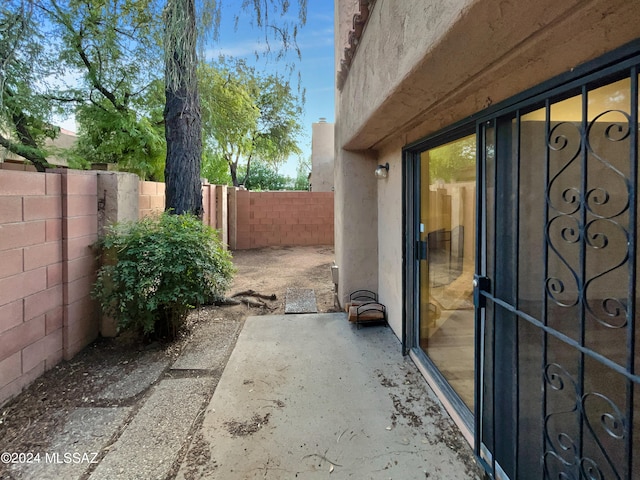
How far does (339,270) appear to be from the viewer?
17.6ft

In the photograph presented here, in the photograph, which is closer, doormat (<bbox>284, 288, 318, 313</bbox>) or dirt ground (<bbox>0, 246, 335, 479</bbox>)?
dirt ground (<bbox>0, 246, 335, 479</bbox>)

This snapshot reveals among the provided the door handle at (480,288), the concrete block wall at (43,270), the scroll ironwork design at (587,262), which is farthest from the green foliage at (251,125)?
the scroll ironwork design at (587,262)

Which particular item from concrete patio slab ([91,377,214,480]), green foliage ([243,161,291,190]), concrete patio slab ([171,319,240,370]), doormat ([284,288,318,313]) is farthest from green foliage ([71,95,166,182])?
green foliage ([243,161,291,190])

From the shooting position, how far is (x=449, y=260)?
2912mm

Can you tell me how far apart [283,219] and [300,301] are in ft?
21.6

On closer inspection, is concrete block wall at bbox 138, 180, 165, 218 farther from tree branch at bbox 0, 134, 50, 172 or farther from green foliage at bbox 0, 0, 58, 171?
tree branch at bbox 0, 134, 50, 172

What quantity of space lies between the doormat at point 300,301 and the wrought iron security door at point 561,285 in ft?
11.1

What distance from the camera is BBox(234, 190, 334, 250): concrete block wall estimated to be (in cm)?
1187

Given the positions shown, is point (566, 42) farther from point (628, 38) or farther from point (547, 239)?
point (547, 239)

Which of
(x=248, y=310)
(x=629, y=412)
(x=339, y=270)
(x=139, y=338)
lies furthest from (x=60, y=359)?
(x=629, y=412)

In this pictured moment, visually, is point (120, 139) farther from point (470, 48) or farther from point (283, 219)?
point (470, 48)

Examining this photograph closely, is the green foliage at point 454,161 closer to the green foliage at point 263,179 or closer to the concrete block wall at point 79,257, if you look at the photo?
the concrete block wall at point 79,257

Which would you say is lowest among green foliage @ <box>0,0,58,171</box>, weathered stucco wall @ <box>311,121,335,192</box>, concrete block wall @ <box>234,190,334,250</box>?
concrete block wall @ <box>234,190,334,250</box>

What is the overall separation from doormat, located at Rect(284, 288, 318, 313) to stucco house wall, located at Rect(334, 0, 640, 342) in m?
1.46
